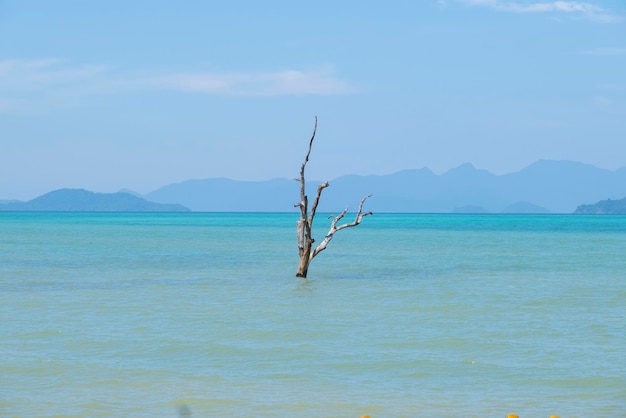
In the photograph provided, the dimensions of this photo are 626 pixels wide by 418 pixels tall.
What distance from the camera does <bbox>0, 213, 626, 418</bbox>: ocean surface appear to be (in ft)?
35.1

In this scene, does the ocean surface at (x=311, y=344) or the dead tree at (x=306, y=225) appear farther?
the dead tree at (x=306, y=225)

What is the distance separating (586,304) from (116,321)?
417 inches

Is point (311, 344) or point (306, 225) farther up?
point (306, 225)

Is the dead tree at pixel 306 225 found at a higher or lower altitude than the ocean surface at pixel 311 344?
higher

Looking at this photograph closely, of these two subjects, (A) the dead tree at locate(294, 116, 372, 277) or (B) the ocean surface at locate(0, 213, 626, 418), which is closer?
(B) the ocean surface at locate(0, 213, 626, 418)

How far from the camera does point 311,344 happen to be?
14.5 meters

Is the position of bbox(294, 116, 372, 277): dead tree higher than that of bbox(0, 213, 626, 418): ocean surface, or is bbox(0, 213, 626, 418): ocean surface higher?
bbox(294, 116, 372, 277): dead tree

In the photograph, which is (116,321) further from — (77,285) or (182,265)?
(182,265)

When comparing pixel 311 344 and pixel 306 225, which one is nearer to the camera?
pixel 311 344

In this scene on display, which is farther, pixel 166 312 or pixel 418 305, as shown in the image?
pixel 418 305

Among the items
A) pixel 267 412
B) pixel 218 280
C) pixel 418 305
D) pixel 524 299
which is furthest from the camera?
pixel 218 280

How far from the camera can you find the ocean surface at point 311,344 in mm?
10688

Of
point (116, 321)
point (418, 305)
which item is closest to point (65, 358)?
point (116, 321)

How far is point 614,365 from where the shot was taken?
1288 centimetres
